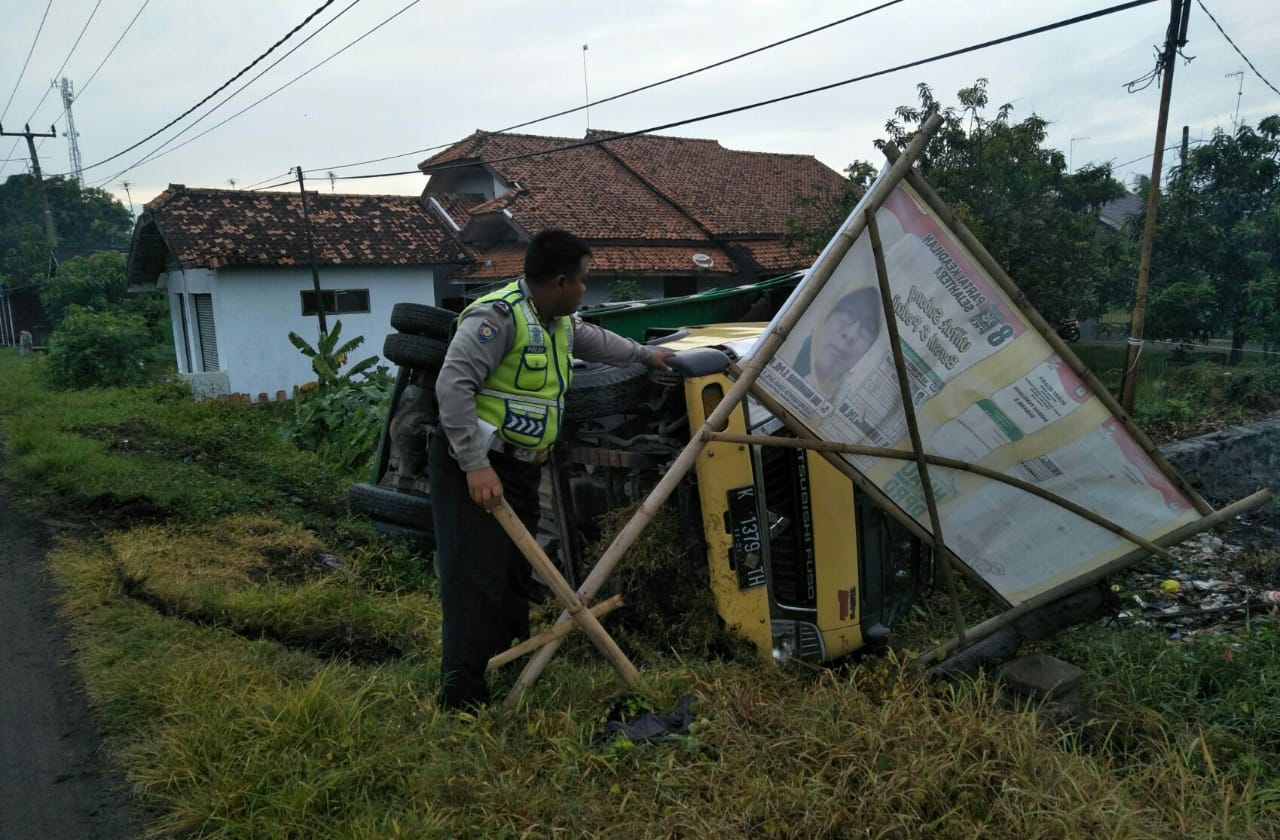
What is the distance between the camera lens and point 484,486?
2.96 m

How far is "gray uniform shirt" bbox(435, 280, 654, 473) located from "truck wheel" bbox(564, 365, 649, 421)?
0.67m

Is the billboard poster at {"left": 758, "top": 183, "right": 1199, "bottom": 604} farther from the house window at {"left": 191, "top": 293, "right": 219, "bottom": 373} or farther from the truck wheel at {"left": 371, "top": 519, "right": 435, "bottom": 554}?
the house window at {"left": 191, "top": 293, "right": 219, "bottom": 373}

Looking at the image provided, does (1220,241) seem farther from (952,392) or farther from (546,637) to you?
(546,637)

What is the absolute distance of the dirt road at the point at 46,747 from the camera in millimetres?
2885

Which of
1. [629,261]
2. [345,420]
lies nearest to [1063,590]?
[345,420]

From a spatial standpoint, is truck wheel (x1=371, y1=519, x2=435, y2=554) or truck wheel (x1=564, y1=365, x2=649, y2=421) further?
truck wheel (x1=371, y1=519, x2=435, y2=554)

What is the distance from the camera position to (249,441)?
11.2 metres

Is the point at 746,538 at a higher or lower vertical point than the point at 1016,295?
lower

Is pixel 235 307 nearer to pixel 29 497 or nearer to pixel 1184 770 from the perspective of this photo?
pixel 29 497

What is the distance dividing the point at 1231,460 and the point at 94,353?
749 inches

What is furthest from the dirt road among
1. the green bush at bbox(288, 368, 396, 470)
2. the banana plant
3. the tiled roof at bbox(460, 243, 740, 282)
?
the tiled roof at bbox(460, 243, 740, 282)

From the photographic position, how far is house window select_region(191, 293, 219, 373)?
17562 mm

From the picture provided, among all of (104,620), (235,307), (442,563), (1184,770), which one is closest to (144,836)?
(442,563)

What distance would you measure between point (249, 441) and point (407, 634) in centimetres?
780
